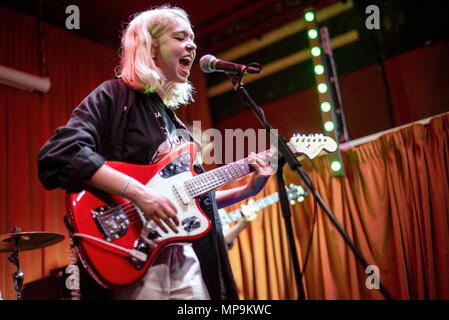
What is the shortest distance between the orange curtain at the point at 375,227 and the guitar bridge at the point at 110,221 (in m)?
3.09

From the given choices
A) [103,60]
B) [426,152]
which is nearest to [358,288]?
[426,152]

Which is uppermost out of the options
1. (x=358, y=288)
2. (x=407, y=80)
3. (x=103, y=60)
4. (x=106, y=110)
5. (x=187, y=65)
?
(x=103, y=60)

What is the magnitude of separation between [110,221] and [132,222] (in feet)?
0.28

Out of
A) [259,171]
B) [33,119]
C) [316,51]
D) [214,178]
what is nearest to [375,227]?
[316,51]

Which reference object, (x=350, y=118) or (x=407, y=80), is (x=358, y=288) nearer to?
(x=350, y=118)

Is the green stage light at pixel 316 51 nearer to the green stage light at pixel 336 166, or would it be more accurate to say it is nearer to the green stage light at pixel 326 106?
the green stage light at pixel 326 106

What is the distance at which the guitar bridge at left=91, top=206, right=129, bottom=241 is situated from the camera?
1527 mm

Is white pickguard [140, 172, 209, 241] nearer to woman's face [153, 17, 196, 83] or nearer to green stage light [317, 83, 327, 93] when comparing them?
woman's face [153, 17, 196, 83]

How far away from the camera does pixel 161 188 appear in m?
1.70

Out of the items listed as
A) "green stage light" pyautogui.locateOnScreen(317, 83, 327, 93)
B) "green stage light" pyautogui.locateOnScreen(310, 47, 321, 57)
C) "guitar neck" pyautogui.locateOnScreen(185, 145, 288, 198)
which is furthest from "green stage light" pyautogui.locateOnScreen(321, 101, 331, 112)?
"guitar neck" pyautogui.locateOnScreen(185, 145, 288, 198)

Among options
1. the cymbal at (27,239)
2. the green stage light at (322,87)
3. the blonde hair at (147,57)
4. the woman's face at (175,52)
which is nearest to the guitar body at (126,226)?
the blonde hair at (147,57)

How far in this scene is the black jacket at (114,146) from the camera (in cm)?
149

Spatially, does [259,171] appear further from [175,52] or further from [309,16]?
[309,16]
